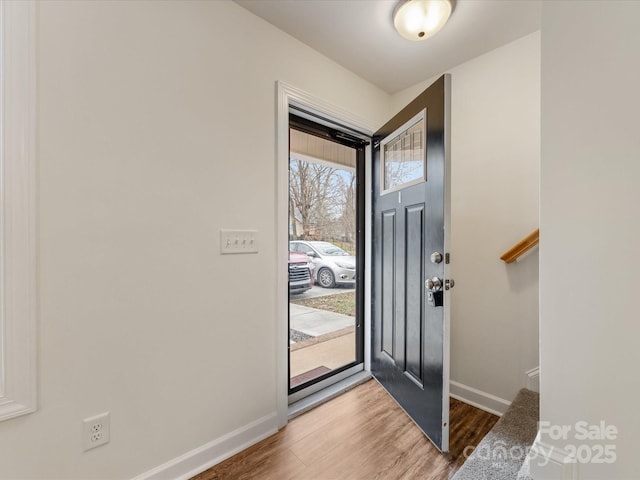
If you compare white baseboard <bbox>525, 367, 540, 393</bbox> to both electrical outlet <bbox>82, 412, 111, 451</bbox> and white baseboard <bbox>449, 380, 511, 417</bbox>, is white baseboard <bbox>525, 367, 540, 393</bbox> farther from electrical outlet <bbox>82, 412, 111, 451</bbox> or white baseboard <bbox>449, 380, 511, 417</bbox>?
electrical outlet <bbox>82, 412, 111, 451</bbox>

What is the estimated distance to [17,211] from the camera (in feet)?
3.17

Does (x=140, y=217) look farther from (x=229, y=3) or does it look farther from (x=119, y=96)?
(x=229, y=3)

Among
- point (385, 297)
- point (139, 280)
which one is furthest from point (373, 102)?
point (139, 280)

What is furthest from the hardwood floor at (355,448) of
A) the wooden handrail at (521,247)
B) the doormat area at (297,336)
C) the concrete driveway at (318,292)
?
→ the wooden handrail at (521,247)

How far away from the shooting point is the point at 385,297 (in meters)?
2.11

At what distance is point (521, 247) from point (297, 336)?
1.54 m

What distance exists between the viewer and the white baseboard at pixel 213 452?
128 centimetres

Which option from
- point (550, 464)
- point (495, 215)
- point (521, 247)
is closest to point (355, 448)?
point (550, 464)

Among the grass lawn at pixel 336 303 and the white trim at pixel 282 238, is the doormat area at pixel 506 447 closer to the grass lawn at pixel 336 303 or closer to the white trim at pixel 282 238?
the white trim at pixel 282 238

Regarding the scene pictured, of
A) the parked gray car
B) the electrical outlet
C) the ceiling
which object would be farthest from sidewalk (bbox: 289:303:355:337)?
the ceiling

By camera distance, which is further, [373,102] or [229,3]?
[373,102]

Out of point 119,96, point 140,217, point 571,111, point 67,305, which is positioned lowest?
point 67,305

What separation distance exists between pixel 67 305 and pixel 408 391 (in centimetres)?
180

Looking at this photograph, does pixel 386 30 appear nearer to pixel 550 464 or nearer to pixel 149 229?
pixel 149 229
